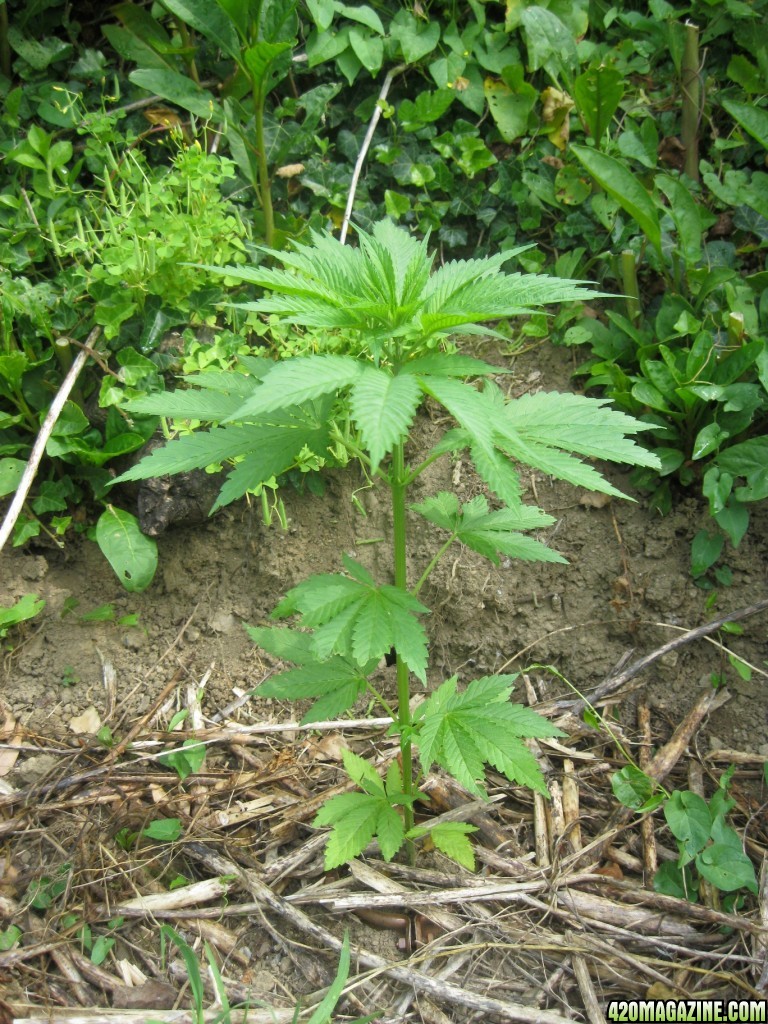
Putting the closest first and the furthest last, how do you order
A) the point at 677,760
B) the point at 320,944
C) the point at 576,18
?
1. the point at 320,944
2. the point at 677,760
3. the point at 576,18

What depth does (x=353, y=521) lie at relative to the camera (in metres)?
3.08

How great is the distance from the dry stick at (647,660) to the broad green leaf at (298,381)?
156 centimetres

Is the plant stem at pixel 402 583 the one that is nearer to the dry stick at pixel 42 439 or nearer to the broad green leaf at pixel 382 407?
the broad green leaf at pixel 382 407

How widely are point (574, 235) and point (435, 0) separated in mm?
1240

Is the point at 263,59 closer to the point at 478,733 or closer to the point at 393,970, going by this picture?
the point at 478,733

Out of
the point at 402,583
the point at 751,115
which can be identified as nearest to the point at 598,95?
the point at 751,115

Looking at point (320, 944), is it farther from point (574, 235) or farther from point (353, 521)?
point (574, 235)

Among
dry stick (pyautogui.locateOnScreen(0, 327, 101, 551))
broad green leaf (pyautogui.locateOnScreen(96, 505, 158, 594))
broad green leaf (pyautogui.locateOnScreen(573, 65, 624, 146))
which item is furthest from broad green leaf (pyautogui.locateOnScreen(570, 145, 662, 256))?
broad green leaf (pyautogui.locateOnScreen(96, 505, 158, 594))

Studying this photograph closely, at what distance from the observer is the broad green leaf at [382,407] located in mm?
1428

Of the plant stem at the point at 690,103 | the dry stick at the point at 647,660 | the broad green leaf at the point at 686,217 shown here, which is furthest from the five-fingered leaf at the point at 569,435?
the plant stem at the point at 690,103

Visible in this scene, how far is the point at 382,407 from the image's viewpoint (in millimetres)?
1516

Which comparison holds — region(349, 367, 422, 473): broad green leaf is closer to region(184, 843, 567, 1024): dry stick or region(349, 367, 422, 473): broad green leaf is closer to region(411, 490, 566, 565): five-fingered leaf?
region(411, 490, 566, 565): five-fingered leaf

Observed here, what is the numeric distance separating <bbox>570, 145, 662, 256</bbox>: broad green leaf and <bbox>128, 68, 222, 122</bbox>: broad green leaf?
58.7 inches

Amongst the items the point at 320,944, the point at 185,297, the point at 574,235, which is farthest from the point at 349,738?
the point at 574,235
